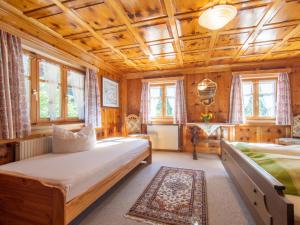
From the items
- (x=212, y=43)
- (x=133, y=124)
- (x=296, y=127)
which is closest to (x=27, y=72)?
(x=133, y=124)

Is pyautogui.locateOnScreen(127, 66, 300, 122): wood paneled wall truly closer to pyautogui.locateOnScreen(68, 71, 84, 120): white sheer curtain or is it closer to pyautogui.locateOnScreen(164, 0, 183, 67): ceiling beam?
pyautogui.locateOnScreen(164, 0, 183, 67): ceiling beam

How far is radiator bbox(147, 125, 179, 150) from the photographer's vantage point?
4.48 m

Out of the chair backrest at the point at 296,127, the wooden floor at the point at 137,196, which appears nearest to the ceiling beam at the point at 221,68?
the chair backrest at the point at 296,127

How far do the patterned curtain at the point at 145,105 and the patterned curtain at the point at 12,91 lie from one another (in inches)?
116

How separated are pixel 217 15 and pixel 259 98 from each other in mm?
3108

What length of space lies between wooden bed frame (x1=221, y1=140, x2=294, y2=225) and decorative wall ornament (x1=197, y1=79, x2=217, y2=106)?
280 centimetres

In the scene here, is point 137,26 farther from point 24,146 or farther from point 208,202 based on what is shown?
point 208,202

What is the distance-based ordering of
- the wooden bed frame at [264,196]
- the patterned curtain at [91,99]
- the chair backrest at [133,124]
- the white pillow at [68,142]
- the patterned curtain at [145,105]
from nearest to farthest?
the wooden bed frame at [264,196] → the white pillow at [68,142] → the patterned curtain at [91,99] → the chair backrest at [133,124] → the patterned curtain at [145,105]

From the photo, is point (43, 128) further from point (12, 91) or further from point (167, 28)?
point (167, 28)

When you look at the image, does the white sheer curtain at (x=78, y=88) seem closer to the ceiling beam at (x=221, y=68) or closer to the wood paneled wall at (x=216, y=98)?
the ceiling beam at (x=221, y=68)

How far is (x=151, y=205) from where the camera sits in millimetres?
1873

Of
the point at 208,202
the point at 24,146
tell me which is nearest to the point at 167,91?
the point at 208,202

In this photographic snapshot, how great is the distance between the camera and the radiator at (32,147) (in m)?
2.02

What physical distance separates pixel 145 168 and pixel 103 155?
1.31 metres
